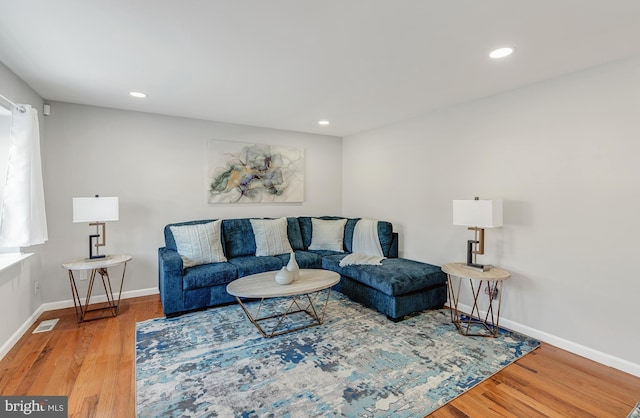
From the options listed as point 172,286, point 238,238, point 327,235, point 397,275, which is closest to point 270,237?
point 238,238

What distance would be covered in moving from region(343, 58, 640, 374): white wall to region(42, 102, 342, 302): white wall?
281cm

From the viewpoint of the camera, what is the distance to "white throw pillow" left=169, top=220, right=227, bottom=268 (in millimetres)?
3566

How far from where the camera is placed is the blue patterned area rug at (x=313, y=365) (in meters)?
1.90

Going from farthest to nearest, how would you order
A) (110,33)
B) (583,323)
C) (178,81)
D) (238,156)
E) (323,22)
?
(238,156) → (178,81) → (583,323) → (110,33) → (323,22)

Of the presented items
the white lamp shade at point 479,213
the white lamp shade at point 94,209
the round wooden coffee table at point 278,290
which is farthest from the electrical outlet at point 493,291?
the white lamp shade at point 94,209

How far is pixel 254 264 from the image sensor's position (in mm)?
3707

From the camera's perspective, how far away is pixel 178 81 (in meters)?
2.83

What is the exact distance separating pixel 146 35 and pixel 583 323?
13.0 ft

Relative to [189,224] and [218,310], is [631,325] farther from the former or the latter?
[189,224]

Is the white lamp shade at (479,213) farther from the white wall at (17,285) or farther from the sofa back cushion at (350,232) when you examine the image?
the white wall at (17,285)

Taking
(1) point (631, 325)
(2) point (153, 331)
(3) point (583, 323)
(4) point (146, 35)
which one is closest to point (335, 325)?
(2) point (153, 331)

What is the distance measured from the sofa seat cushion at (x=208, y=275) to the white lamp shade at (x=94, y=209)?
97cm

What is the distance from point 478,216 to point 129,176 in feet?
13.0

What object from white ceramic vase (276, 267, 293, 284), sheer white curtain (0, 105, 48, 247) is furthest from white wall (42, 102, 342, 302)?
white ceramic vase (276, 267, 293, 284)
